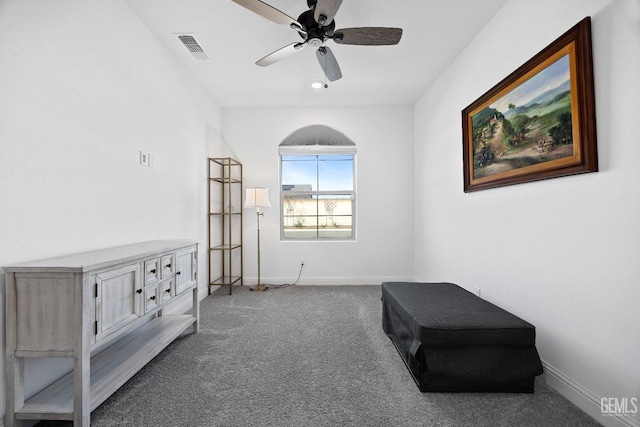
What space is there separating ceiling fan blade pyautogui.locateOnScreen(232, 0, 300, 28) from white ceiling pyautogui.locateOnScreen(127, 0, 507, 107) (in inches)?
14.8

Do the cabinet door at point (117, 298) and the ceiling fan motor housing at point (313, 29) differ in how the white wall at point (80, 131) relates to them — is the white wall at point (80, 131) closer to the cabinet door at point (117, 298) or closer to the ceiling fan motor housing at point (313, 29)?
the cabinet door at point (117, 298)

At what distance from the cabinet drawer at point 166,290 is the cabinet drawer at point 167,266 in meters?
0.05

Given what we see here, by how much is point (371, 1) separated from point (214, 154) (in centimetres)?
284

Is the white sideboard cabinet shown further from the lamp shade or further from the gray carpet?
the lamp shade

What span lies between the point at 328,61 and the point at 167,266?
2107mm

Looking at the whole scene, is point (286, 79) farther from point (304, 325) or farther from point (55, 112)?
point (304, 325)

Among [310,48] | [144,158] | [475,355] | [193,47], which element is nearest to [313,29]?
[310,48]

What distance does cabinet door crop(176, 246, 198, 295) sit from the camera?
88.9 inches

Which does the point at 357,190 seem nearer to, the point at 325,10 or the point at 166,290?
the point at 325,10

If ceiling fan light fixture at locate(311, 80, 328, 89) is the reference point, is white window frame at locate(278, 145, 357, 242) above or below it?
below

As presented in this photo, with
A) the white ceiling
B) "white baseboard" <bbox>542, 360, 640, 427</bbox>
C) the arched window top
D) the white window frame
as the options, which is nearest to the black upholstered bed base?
"white baseboard" <bbox>542, 360, 640, 427</bbox>

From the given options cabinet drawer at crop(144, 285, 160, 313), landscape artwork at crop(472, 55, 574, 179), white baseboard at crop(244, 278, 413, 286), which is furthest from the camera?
white baseboard at crop(244, 278, 413, 286)

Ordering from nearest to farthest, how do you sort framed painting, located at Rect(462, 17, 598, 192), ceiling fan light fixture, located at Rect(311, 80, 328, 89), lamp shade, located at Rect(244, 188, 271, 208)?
framed painting, located at Rect(462, 17, 598, 192) < ceiling fan light fixture, located at Rect(311, 80, 328, 89) < lamp shade, located at Rect(244, 188, 271, 208)

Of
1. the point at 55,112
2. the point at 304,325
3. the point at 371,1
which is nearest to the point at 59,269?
the point at 55,112
